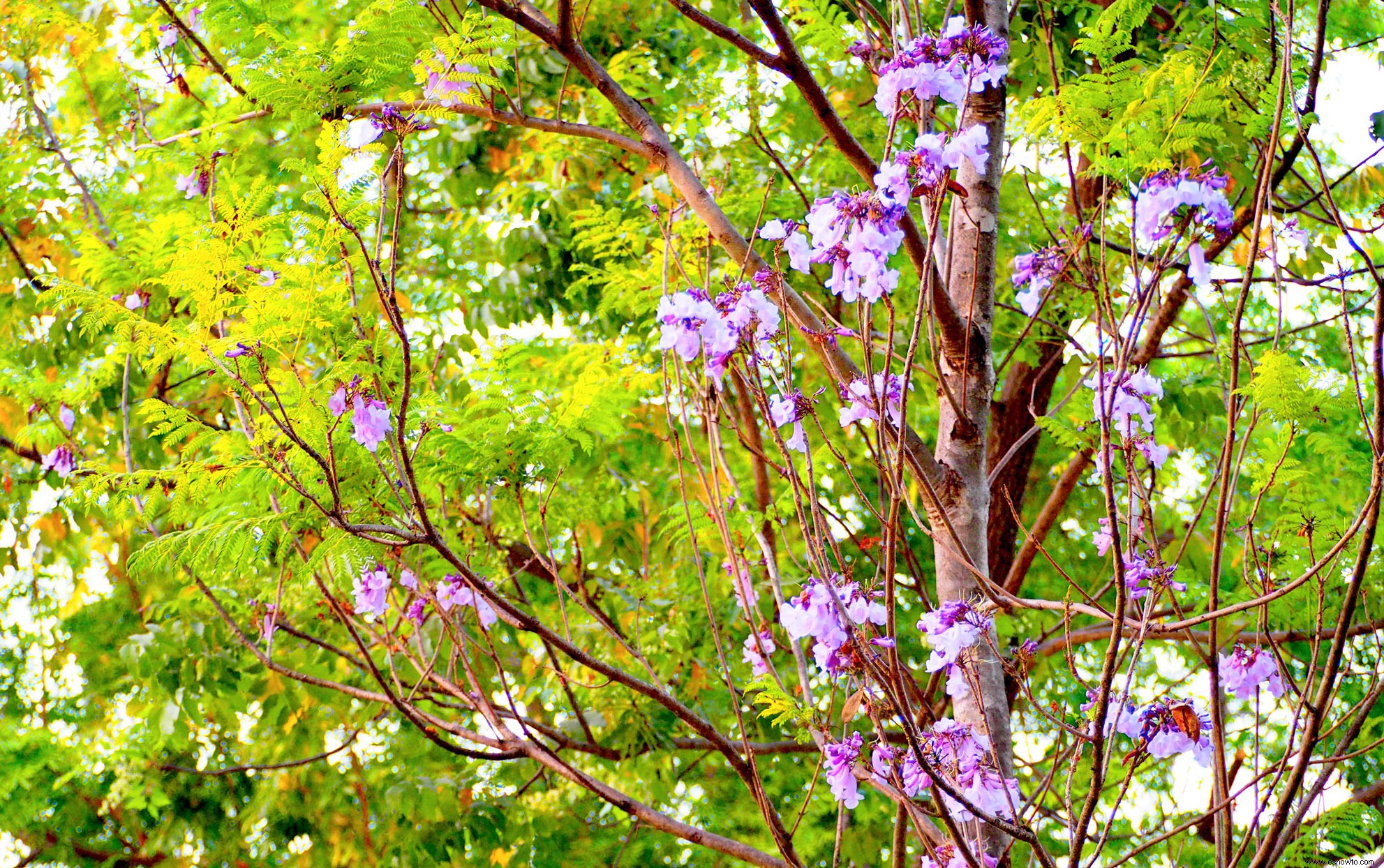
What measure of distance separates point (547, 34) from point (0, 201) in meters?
3.01

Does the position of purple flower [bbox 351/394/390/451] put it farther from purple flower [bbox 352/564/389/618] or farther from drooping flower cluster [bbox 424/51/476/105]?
purple flower [bbox 352/564/389/618]

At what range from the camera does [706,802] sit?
4.41m

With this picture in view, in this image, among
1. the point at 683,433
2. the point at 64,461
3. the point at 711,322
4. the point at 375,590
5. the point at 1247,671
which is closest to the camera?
the point at 711,322

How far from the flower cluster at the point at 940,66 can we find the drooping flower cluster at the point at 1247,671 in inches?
44.4

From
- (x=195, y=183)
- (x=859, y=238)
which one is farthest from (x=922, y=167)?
(x=195, y=183)

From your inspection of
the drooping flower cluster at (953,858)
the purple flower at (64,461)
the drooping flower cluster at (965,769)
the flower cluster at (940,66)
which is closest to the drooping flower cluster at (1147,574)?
the drooping flower cluster at (965,769)

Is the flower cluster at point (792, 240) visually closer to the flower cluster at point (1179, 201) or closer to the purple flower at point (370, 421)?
the flower cluster at point (1179, 201)

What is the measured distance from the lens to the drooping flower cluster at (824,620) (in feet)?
5.65

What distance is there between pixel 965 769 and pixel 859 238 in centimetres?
86

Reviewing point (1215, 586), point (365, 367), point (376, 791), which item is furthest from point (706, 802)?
point (1215, 586)

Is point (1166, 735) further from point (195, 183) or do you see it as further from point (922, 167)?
point (195, 183)

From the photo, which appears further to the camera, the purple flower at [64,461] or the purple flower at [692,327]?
the purple flower at [64,461]

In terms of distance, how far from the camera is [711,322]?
1787 millimetres

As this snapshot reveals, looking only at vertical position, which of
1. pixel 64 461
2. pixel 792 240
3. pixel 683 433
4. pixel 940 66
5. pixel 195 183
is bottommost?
pixel 792 240
